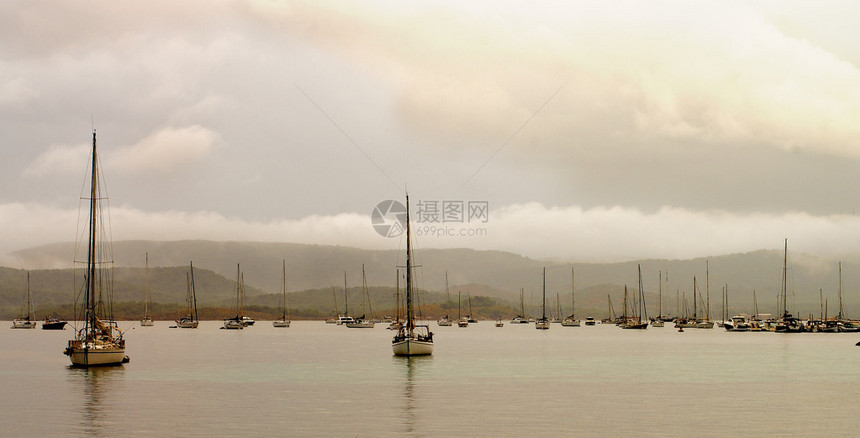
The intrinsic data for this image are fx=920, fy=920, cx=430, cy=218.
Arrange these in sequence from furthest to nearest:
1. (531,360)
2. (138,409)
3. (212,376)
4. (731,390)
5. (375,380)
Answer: (531,360)
(212,376)
(375,380)
(731,390)
(138,409)

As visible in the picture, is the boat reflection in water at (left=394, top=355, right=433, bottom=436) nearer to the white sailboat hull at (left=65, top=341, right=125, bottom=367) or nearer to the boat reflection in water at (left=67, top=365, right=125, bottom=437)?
the boat reflection in water at (left=67, top=365, right=125, bottom=437)

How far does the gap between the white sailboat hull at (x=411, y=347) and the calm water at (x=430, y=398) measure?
114 centimetres

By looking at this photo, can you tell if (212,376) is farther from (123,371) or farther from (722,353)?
(722,353)

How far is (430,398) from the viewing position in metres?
59.3

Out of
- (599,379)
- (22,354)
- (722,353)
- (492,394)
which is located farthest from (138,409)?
(722,353)

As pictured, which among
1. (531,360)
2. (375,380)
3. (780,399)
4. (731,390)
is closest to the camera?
(780,399)

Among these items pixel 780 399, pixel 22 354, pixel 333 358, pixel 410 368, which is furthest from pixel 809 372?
pixel 22 354

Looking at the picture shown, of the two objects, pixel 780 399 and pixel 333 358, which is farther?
pixel 333 358

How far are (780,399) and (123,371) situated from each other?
56.3 metres

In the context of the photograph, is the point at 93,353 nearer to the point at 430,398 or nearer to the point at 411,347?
the point at 411,347

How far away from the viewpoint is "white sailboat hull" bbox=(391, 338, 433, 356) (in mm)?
100756

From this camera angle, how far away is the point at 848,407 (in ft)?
181

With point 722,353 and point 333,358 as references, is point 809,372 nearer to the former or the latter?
point 722,353

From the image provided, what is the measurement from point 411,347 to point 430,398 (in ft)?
140
